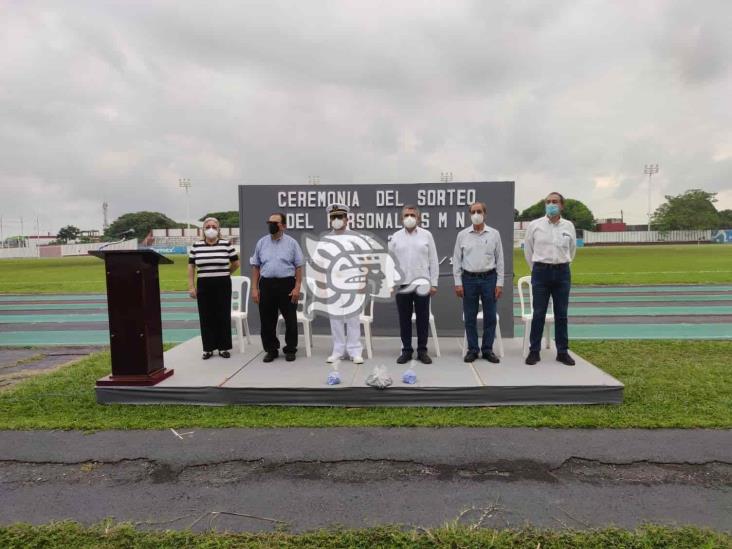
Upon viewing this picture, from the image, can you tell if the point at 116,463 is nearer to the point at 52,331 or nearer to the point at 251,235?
the point at 251,235

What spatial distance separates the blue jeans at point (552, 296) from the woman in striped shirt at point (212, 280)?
3424mm

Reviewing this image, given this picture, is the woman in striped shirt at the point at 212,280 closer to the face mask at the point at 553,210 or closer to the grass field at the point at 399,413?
the grass field at the point at 399,413

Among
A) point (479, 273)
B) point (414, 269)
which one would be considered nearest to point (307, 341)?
point (414, 269)

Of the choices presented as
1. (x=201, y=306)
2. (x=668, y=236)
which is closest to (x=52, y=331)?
(x=201, y=306)

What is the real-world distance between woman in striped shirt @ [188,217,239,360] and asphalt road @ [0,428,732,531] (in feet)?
6.57

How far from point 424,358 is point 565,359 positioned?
60.4 inches

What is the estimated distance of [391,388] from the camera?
456 cm

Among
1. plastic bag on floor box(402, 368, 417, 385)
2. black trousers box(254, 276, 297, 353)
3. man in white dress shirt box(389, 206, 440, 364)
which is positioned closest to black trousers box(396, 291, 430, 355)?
man in white dress shirt box(389, 206, 440, 364)

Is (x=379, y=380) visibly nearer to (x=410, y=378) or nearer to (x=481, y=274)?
(x=410, y=378)

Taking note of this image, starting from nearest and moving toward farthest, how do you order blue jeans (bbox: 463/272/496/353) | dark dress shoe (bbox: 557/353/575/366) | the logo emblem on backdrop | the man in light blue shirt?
dark dress shoe (bbox: 557/353/575/366), blue jeans (bbox: 463/272/496/353), the man in light blue shirt, the logo emblem on backdrop

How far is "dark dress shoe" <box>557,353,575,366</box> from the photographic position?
534 cm

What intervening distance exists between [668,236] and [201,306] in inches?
3336

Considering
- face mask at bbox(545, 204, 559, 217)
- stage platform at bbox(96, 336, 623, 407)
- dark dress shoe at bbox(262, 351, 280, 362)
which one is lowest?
stage platform at bbox(96, 336, 623, 407)

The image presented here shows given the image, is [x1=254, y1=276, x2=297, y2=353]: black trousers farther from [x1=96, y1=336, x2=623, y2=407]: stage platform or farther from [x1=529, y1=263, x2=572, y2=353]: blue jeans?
[x1=529, y1=263, x2=572, y2=353]: blue jeans
